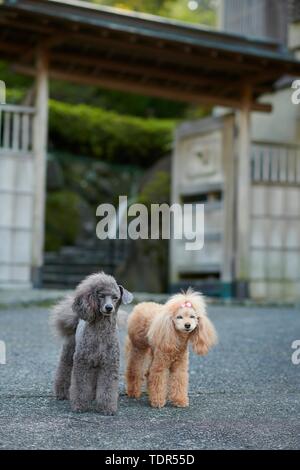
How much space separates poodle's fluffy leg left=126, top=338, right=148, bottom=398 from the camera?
15.3 ft

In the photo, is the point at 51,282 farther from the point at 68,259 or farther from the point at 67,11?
the point at 67,11

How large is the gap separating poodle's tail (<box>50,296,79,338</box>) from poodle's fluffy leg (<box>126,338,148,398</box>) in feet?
1.53

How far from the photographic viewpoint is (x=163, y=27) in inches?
414

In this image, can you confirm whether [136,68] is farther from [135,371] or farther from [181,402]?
[181,402]

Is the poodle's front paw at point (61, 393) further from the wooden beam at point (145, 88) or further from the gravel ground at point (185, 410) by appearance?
the wooden beam at point (145, 88)

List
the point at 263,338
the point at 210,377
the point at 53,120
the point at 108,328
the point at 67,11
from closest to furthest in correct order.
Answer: the point at 108,328 → the point at 210,377 → the point at 263,338 → the point at 67,11 → the point at 53,120

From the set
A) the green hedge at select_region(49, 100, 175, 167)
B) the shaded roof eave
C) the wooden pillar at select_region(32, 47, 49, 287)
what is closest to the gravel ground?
the wooden pillar at select_region(32, 47, 49, 287)

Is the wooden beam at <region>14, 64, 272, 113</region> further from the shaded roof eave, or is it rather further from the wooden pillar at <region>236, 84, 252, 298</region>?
the wooden pillar at <region>236, 84, 252, 298</region>

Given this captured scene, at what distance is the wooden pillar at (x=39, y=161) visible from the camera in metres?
10.4

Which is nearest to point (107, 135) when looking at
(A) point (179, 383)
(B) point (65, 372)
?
(B) point (65, 372)
